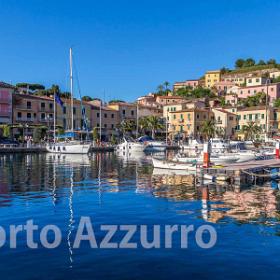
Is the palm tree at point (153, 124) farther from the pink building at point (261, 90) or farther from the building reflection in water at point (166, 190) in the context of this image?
the building reflection in water at point (166, 190)

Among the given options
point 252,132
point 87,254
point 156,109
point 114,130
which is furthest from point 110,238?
point 156,109

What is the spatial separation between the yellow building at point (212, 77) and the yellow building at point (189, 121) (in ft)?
210

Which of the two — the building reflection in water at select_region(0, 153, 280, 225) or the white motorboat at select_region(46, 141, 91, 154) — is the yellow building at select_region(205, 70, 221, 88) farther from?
the building reflection in water at select_region(0, 153, 280, 225)

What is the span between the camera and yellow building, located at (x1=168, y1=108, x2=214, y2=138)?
104438mm

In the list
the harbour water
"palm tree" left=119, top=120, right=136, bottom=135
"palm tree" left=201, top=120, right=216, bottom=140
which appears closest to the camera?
the harbour water

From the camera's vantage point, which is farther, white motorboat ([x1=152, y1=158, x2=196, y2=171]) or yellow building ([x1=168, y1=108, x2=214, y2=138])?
yellow building ([x1=168, y1=108, x2=214, y2=138])

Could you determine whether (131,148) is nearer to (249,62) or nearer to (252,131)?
(252,131)

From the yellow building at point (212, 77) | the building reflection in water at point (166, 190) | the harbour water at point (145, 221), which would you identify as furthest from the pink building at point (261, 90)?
the harbour water at point (145, 221)

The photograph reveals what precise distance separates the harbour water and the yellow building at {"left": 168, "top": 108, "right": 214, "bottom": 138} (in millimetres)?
75270

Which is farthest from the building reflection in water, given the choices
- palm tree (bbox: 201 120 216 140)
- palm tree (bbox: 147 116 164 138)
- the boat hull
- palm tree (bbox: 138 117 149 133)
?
palm tree (bbox: 138 117 149 133)

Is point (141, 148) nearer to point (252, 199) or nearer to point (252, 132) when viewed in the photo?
point (252, 132)

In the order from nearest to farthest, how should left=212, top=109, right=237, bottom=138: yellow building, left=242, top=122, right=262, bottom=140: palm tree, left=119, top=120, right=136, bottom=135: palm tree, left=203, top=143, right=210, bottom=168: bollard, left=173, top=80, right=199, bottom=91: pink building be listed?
left=203, top=143, right=210, bottom=168: bollard
left=242, top=122, right=262, bottom=140: palm tree
left=119, top=120, right=136, bottom=135: palm tree
left=212, top=109, right=237, bottom=138: yellow building
left=173, top=80, right=199, bottom=91: pink building

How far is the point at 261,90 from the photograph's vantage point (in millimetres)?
127438

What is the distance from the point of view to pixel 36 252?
40.8 feet
